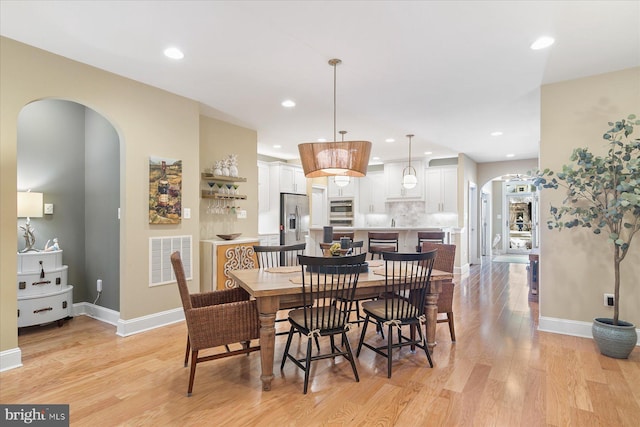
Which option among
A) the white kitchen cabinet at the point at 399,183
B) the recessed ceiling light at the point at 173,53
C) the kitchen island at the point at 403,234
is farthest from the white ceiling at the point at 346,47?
the white kitchen cabinet at the point at 399,183

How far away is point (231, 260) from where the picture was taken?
4.48 metres

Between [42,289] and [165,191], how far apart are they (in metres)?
1.62

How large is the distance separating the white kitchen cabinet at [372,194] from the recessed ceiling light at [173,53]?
6.20 m

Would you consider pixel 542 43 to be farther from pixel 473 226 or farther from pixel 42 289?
pixel 473 226

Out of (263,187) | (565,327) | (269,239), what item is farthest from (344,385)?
(263,187)

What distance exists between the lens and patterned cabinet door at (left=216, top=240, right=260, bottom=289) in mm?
4344

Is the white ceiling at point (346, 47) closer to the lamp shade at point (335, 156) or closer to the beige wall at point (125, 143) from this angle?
the beige wall at point (125, 143)

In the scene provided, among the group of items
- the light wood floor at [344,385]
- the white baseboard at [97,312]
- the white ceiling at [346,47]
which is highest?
the white ceiling at [346,47]

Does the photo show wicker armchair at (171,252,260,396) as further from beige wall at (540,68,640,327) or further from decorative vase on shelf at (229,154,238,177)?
beige wall at (540,68,640,327)

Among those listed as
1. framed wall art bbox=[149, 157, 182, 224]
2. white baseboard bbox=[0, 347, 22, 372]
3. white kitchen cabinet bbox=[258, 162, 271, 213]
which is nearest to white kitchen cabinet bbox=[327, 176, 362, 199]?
white kitchen cabinet bbox=[258, 162, 271, 213]

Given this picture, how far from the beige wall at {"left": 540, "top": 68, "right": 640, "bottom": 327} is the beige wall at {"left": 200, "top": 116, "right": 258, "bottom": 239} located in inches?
153

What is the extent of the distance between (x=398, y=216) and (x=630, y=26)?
629cm
